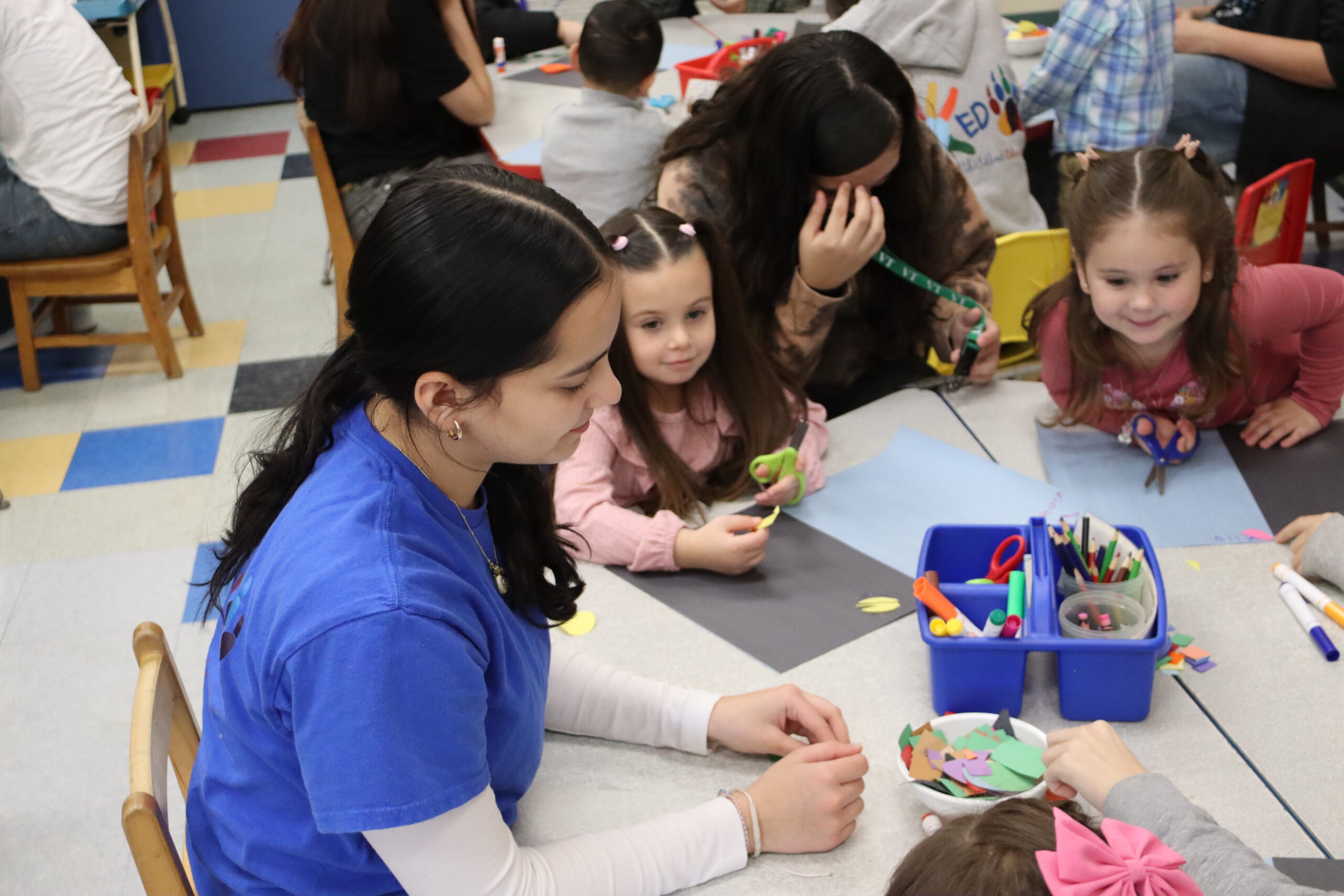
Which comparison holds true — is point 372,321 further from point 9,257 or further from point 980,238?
point 9,257

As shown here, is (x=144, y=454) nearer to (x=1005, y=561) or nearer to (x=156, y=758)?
(x=156, y=758)

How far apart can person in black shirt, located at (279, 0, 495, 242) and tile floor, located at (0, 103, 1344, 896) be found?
543mm

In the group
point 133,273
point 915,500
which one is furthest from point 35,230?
point 915,500

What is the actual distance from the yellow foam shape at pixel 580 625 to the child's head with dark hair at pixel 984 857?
53 centimetres

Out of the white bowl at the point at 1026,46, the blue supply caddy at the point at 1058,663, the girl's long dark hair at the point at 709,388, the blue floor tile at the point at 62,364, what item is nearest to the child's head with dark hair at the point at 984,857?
the blue supply caddy at the point at 1058,663

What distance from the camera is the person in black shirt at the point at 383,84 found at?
2678 millimetres

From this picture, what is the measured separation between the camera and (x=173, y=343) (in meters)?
3.47

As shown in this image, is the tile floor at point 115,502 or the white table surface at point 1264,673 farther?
the tile floor at point 115,502

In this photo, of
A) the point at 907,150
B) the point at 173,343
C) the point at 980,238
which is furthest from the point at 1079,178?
the point at 173,343

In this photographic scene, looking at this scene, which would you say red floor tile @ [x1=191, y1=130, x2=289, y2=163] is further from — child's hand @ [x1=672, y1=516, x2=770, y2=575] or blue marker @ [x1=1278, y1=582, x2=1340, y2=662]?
blue marker @ [x1=1278, y1=582, x2=1340, y2=662]

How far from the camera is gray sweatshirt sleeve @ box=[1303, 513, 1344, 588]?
1.22 m

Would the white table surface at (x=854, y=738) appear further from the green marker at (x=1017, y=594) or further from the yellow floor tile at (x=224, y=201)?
the yellow floor tile at (x=224, y=201)

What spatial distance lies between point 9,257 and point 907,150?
2.31 m

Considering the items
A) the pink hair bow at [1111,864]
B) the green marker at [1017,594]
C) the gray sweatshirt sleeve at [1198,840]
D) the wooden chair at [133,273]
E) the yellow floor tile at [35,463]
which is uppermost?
the pink hair bow at [1111,864]
